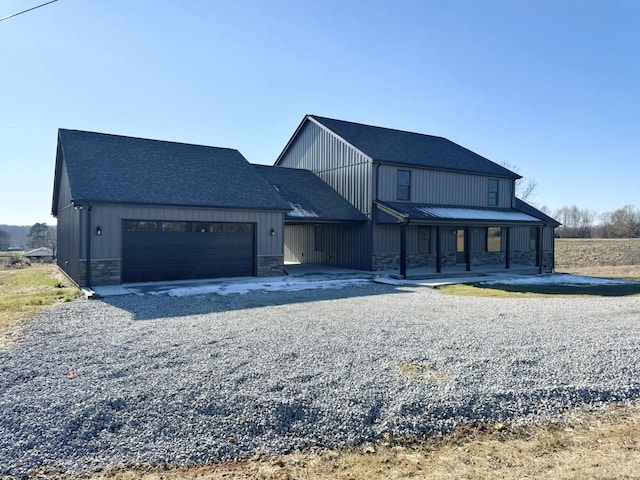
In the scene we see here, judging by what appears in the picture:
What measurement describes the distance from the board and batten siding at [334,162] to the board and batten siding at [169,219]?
4.43m

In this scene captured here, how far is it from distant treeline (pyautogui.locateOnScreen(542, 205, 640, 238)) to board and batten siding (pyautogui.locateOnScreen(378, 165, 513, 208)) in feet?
91.1

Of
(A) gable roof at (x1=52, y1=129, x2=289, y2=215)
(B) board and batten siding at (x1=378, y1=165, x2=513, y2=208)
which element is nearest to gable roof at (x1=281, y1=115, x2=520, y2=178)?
(B) board and batten siding at (x1=378, y1=165, x2=513, y2=208)

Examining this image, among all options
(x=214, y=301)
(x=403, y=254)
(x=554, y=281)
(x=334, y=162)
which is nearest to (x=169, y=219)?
(x=214, y=301)

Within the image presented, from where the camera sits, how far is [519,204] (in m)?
25.1

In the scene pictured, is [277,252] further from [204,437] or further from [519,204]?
[519,204]

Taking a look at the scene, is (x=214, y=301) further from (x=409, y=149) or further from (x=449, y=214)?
(x=409, y=149)

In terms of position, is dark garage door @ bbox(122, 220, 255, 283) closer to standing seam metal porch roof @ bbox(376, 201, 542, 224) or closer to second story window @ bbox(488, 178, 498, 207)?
standing seam metal porch roof @ bbox(376, 201, 542, 224)

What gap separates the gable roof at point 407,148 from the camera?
2012 cm

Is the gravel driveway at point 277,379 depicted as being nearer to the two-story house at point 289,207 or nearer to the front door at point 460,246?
the two-story house at point 289,207

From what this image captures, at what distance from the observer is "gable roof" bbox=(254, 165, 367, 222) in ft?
60.7

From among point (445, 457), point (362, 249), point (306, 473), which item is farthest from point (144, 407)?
point (362, 249)

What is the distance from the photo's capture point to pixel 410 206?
1934 centimetres

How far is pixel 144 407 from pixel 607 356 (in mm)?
6067

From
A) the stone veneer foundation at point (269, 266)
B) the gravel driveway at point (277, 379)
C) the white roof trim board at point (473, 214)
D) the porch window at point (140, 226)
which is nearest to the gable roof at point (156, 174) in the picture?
the porch window at point (140, 226)
